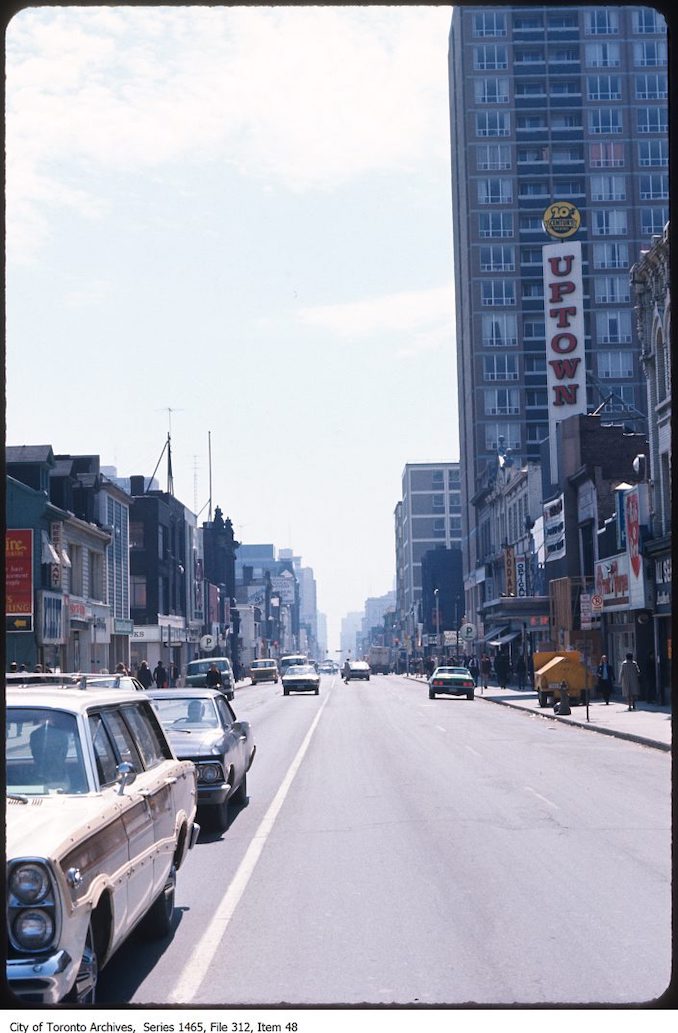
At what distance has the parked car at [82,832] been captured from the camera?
6004mm

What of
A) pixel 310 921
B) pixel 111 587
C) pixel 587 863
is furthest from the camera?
pixel 111 587

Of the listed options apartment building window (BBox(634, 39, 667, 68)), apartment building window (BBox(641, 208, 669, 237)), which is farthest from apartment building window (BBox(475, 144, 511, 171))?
apartment building window (BBox(634, 39, 667, 68))

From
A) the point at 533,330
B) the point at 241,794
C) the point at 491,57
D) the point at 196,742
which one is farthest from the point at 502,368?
the point at 196,742

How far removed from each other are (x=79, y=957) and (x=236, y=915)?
11.8 feet

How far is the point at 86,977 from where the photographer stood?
6.55 metres

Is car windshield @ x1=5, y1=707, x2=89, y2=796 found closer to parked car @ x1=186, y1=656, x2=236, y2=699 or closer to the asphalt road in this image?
the asphalt road

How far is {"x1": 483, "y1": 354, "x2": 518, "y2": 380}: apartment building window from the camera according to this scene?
115 meters

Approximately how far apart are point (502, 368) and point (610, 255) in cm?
1409

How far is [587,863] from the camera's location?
12.0 metres

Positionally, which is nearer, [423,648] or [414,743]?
[414,743]

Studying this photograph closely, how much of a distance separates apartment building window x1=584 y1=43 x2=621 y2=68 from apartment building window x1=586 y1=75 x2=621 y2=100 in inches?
44.8

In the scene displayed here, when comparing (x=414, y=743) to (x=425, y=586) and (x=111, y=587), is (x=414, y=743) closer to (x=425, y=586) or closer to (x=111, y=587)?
(x=111, y=587)
